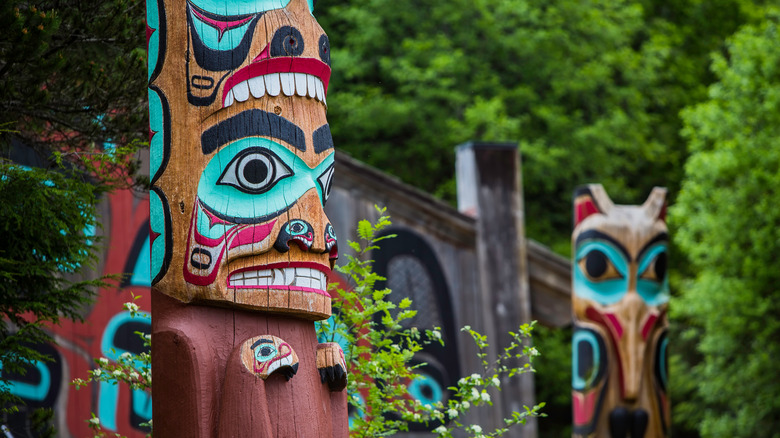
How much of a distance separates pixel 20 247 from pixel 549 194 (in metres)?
15.1

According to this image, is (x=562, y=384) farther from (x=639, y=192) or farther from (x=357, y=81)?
(x=357, y=81)

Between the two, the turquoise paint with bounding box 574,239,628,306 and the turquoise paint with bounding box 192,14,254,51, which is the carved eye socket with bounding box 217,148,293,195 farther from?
the turquoise paint with bounding box 574,239,628,306

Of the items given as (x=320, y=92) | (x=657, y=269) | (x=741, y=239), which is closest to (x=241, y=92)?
(x=320, y=92)

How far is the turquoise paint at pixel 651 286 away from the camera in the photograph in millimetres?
9977

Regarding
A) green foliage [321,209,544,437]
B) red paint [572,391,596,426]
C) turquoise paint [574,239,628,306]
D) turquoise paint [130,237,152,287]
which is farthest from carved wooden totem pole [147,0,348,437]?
turquoise paint [574,239,628,306]

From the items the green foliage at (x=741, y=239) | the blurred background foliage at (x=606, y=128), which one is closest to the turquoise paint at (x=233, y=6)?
the blurred background foliage at (x=606, y=128)

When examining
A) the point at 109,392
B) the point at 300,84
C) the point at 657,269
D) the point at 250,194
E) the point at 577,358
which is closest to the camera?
the point at 250,194

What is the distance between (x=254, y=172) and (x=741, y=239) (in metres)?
13.1

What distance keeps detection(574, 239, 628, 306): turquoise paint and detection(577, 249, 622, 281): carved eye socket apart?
3 centimetres

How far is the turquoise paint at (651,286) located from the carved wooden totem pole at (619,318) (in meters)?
0.01

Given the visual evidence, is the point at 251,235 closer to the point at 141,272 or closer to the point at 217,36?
the point at 217,36

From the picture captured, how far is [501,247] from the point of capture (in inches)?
423

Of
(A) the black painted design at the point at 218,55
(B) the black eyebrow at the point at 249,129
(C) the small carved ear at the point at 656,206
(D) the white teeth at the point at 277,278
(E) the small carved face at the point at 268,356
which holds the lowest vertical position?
(E) the small carved face at the point at 268,356

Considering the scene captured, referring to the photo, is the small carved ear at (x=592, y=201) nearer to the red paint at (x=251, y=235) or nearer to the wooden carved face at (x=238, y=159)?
the wooden carved face at (x=238, y=159)
